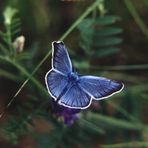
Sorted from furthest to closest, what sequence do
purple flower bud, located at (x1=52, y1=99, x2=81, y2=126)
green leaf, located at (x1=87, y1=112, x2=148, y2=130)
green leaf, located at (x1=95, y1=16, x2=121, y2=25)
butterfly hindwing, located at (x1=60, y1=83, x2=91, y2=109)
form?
green leaf, located at (x1=87, y1=112, x2=148, y2=130) < green leaf, located at (x1=95, y1=16, x2=121, y2=25) < purple flower bud, located at (x1=52, y1=99, x2=81, y2=126) < butterfly hindwing, located at (x1=60, y1=83, x2=91, y2=109)

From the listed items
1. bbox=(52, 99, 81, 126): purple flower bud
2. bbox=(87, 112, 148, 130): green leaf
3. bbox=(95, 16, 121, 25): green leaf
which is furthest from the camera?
bbox=(87, 112, 148, 130): green leaf

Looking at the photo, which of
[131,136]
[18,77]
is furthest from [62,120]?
[131,136]

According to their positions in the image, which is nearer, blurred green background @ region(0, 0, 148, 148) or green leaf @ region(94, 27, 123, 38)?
blurred green background @ region(0, 0, 148, 148)

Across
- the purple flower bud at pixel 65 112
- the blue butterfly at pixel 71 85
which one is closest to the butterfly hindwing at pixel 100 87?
the blue butterfly at pixel 71 85

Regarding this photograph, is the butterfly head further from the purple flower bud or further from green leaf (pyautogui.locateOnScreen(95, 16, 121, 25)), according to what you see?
green leaf (pyautogui.locateOnScreen(95, 16, 121, 25))

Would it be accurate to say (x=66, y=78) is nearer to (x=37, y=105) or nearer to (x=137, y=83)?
(x=37, y=105)

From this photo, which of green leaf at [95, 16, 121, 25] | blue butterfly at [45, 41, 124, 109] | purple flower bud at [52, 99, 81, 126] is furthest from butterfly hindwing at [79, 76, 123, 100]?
green leaf at [95, 16, 121, 25]

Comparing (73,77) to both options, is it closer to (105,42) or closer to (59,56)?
(59,56)
